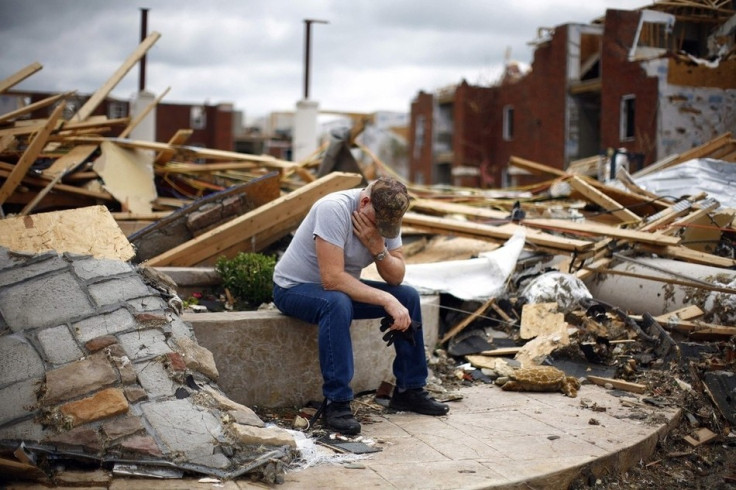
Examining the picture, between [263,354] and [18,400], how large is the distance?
1.80 meters

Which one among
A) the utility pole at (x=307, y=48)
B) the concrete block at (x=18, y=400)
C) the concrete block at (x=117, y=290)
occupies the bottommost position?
the concrete block at (x=18, y=400)

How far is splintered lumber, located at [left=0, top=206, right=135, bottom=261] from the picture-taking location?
16.3 ft

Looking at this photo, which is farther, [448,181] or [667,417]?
[448,181]

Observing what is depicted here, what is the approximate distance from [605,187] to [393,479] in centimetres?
717

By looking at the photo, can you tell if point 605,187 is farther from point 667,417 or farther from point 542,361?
point 667,417

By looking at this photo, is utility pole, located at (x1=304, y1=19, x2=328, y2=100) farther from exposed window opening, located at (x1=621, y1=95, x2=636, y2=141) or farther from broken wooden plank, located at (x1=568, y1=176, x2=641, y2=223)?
broken wooden plank, located at (x1=568, y1=176, x2=641, y2=223)

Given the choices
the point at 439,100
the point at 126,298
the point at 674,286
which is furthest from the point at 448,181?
the point at 126,298

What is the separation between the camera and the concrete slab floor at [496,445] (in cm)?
407

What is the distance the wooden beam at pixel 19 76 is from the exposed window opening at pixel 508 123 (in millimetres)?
32072

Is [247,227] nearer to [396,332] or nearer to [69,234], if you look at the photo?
[69,234]

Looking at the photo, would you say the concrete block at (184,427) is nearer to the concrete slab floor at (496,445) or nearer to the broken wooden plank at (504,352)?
the concrete slab floor at (496,445)

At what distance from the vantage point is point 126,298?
15.8 feet

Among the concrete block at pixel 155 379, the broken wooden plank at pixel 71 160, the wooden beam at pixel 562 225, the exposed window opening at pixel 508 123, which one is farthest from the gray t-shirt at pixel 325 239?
the exposed window opening at pixel 508 123

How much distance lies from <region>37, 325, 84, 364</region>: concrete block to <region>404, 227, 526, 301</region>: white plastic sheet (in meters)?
3.45
